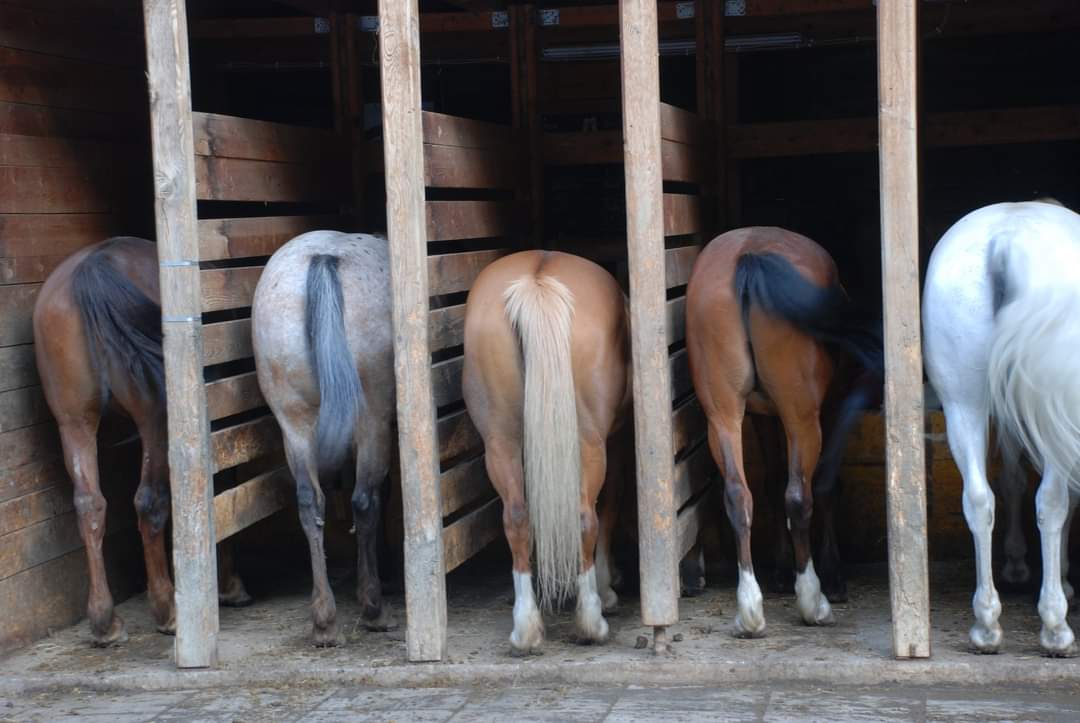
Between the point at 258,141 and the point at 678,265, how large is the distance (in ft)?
6.15

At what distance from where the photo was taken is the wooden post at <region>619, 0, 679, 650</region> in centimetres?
424

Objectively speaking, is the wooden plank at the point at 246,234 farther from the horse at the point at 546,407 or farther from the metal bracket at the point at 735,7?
the metal bracket at the point at 735,7

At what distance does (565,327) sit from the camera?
432 centimetres

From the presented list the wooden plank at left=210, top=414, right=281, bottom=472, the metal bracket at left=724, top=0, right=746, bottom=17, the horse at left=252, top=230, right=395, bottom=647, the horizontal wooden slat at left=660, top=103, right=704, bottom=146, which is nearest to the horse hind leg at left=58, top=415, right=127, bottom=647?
the wooden plank at left=210, top=414, right=281, bottom=472

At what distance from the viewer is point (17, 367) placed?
5.02m

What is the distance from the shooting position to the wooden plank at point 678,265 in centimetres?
484

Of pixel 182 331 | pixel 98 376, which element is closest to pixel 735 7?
pixel 182 331

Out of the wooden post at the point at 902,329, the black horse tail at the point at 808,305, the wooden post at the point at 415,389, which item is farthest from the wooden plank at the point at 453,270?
the wooden post at the point at 902,329

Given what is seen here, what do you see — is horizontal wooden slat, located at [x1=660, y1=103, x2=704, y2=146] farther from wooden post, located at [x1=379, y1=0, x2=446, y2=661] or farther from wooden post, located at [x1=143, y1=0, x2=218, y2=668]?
wooden post, located at [x1=143, y1=0, x2=218, y2=668]

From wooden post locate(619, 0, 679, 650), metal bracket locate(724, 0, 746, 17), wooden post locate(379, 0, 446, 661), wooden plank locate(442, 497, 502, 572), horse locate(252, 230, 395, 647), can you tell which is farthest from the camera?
metal bracket locate(724, 0, 746, 17)

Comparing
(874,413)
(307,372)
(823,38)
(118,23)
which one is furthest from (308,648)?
(823,38)

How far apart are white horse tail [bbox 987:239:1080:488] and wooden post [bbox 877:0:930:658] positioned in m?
0.30

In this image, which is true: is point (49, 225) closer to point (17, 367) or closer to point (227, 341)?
point (17, 367)

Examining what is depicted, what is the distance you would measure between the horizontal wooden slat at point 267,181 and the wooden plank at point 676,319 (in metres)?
1.83
